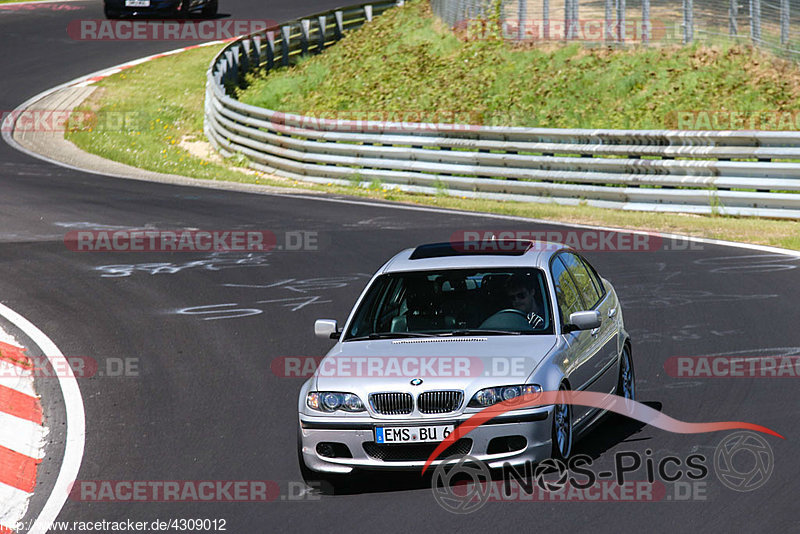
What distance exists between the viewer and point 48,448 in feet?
29.2

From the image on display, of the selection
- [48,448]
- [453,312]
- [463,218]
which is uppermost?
[453,312]

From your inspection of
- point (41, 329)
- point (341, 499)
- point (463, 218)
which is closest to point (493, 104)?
point (463, 218)

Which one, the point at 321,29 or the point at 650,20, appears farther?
the point at 321,29

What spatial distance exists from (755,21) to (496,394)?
2002 centimetres

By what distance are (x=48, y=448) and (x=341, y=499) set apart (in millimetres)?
2647

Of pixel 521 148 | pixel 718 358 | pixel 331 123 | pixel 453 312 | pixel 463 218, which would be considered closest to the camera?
pixel 453 312

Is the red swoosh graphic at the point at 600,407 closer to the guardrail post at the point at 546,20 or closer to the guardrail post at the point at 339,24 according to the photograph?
the guardrail post at the point at 546,20

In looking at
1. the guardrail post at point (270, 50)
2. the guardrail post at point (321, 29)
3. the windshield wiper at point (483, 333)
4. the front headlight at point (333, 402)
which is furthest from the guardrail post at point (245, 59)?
the front headlight at point (333, 402)

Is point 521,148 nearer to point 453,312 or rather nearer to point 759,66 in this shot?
point 759,66

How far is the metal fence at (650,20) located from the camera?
24641 mm

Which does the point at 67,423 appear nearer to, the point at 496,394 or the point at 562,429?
the point at 496,394

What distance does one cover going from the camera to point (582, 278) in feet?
30.9

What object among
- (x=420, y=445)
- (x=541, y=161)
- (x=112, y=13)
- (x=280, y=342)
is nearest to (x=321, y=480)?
(x=420, y=445)

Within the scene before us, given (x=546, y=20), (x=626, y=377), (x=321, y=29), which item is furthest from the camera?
(x=321, y=29)
